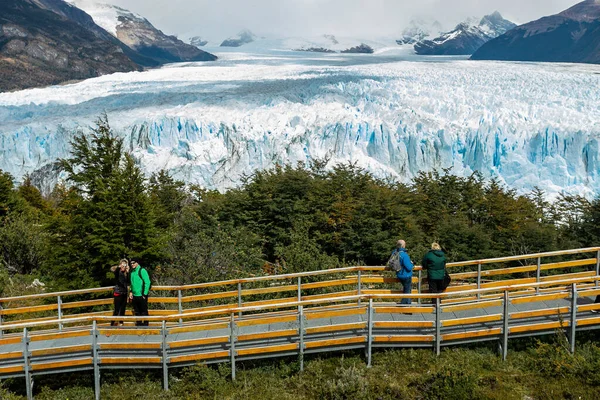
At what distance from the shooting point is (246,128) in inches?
1310

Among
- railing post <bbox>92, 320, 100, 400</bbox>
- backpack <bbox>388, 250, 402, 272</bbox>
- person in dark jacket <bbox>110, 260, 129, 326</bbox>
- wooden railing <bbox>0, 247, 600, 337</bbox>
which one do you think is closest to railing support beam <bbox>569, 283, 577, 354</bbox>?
wooden railing <bbox>0, 247, 600, 337</bbox>

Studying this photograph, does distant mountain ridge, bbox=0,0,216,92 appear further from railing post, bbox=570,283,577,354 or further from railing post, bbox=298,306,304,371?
railing post, bbox=570,283,577,354

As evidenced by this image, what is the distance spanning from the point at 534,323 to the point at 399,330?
5.99 ft

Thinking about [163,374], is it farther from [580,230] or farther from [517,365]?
[580,230]

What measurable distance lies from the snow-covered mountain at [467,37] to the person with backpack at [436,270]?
134 meters

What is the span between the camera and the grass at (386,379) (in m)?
6.51

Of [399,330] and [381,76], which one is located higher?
[381,76]

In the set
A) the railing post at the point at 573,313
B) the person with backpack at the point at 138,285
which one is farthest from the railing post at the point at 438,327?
the person with backpack at the point at 138,285

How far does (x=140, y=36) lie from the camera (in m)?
138

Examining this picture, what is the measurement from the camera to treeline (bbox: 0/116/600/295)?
12281 millimetres

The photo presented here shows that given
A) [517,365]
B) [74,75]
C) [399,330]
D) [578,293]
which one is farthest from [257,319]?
[74,75]

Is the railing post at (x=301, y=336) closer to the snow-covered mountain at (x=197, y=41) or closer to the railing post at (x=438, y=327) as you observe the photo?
the railing post at (x=438, y=327)

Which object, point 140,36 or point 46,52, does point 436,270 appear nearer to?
point 46,52

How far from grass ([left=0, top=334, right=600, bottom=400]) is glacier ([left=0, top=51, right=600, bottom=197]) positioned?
24057 millimetres
